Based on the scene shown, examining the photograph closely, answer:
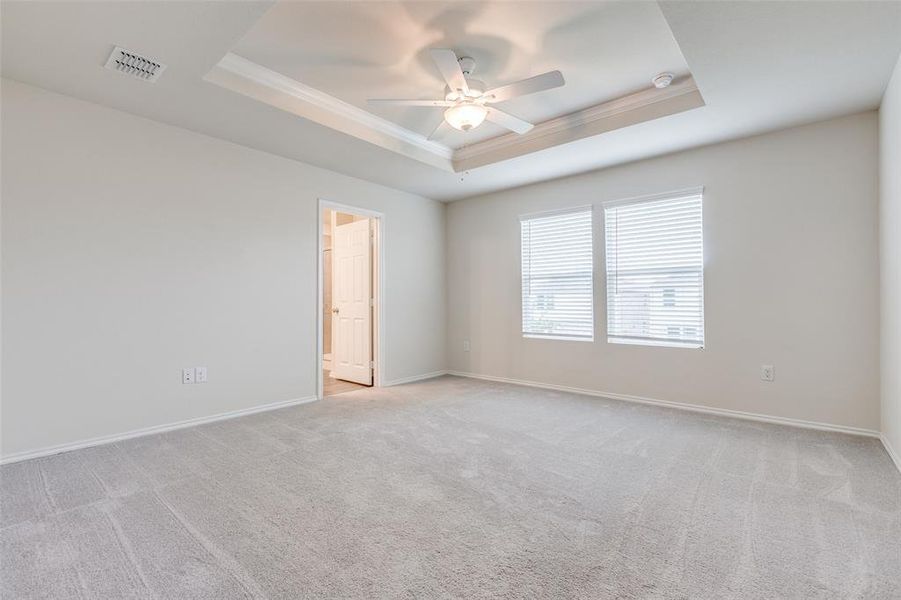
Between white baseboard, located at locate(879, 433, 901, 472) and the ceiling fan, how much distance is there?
3.03 meters

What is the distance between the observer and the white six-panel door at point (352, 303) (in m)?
5.23

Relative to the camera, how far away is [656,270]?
4.13 metres

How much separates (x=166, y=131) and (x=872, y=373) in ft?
18.9

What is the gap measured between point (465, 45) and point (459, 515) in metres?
2.71

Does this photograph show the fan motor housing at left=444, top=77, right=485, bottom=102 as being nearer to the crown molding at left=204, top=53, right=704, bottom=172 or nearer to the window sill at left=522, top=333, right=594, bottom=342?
the crown molding at left=204, top=53, right=704, bottom=172

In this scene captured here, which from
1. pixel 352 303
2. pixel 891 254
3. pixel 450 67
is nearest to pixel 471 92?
pixel 450 67

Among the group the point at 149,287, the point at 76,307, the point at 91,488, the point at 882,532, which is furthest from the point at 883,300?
the point at 76,307

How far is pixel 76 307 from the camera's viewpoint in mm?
2934

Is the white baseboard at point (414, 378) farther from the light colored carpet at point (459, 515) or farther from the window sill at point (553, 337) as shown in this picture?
the light colored carpet at point (459, 515)

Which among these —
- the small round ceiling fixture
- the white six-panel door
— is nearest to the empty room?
the small round ceiling fixture

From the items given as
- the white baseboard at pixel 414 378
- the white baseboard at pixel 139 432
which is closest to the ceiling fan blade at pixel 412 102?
the white baseboard at pixel 139 432

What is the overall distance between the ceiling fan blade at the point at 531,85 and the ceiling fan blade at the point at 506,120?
0.70ft

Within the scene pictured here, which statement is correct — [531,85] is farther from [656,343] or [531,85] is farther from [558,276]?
[656,343]

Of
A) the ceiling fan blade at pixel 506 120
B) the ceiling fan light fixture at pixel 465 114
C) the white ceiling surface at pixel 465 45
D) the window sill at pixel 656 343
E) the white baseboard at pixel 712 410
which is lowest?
the white baseboard at pixel 712 410
